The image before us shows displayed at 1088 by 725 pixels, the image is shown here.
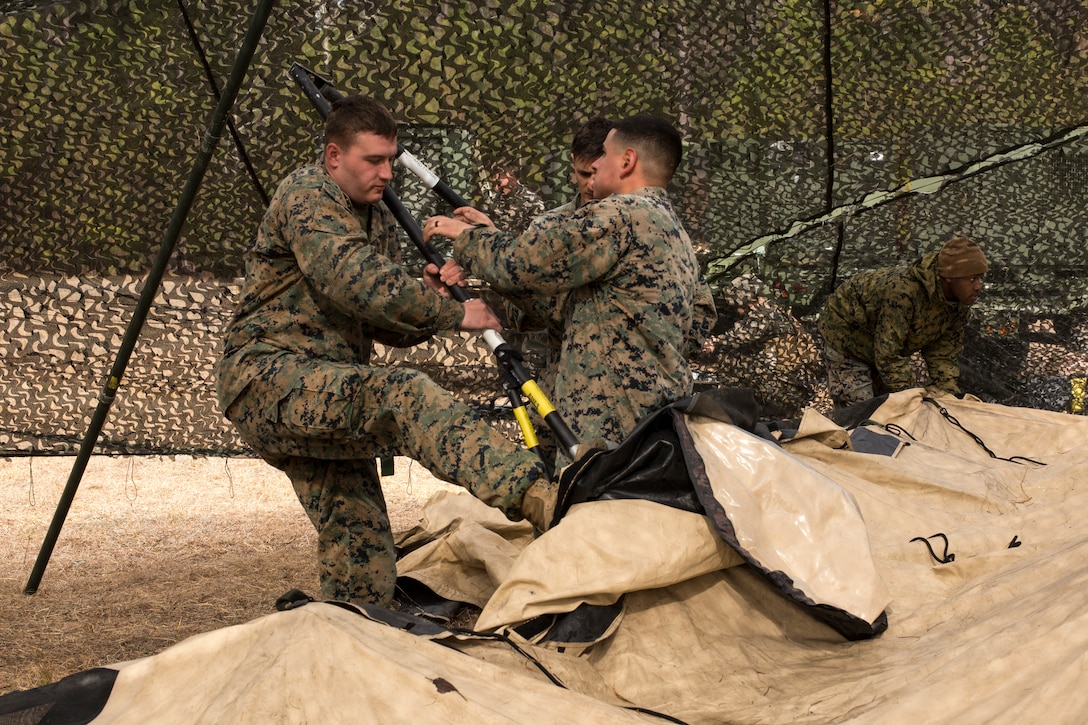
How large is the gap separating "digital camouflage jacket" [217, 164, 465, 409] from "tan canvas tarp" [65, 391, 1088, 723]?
75cm

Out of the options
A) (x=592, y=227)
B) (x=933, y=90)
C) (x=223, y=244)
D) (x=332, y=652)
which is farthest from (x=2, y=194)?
(x=933, y=90)

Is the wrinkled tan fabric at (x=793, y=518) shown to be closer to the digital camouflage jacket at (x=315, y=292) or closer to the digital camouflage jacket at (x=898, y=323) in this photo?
the digital camouflage jacket at (x=315, y=292)

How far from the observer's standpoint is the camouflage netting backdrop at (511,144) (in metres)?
4.27

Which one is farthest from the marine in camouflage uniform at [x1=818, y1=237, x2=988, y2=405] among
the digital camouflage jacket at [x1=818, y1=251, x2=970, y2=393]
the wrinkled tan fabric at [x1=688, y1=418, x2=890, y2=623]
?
the wrinkled tan fabric at [x1=688, y1=418, x2=890, y2=623]

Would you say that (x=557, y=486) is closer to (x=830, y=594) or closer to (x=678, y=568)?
(x=678, y=568)

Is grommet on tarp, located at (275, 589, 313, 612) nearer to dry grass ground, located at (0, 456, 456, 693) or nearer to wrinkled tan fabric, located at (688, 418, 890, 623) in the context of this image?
wrinkled tan fabric, located at (688, 418, 890, 623)

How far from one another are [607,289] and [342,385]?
89 centimetres

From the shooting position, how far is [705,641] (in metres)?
2.50

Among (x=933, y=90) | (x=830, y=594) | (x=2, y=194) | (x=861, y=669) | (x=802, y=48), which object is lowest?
(x=861, y=669)

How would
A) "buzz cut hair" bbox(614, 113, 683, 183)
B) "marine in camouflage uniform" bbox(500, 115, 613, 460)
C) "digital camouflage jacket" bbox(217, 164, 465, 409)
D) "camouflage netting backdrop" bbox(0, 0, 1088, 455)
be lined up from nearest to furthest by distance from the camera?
"digital camouflage jacket" bbox(217, 164, 465, 409) → "buzz cut hair" bbox(614, 113, 683, 183) → "marine in camouflage uniform" bbox(500, 115, 613, 460) → "camouflage netting backdrop" bbox(0, 0, 1088, 455)

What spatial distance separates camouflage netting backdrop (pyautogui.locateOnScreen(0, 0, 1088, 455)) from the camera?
4273 millimetres

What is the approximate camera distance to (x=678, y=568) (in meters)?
2.45

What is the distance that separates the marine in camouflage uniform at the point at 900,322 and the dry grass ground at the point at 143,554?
7.84 feet

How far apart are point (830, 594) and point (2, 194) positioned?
371 cm
